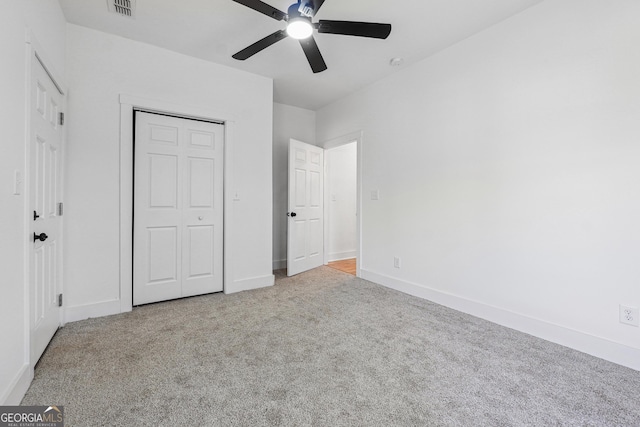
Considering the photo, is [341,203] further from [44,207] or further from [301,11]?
[44,207]

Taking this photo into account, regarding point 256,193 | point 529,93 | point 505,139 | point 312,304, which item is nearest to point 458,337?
point 312,304

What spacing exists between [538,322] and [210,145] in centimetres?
358

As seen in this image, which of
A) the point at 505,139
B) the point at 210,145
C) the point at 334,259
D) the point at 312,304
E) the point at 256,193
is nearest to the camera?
the point at 505,139

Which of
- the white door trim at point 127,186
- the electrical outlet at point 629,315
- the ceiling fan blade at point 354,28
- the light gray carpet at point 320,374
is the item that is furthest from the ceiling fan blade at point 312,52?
the electrical outlet at point 629,315

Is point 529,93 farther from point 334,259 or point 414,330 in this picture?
point 334,259

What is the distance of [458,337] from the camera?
2225mm

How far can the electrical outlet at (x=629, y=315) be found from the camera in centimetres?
182

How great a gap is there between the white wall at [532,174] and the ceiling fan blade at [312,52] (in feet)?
4.43

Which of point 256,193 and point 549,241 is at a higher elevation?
point 256,193

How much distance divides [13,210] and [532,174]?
→ 11.2 ft

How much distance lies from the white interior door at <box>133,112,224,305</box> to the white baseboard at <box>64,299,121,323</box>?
206 mm

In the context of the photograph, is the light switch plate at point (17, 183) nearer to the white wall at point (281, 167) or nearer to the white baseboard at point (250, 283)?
the white baseboard at point (250, 283)

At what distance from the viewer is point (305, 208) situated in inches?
167

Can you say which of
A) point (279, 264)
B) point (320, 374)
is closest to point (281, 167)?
point (279, 264)
